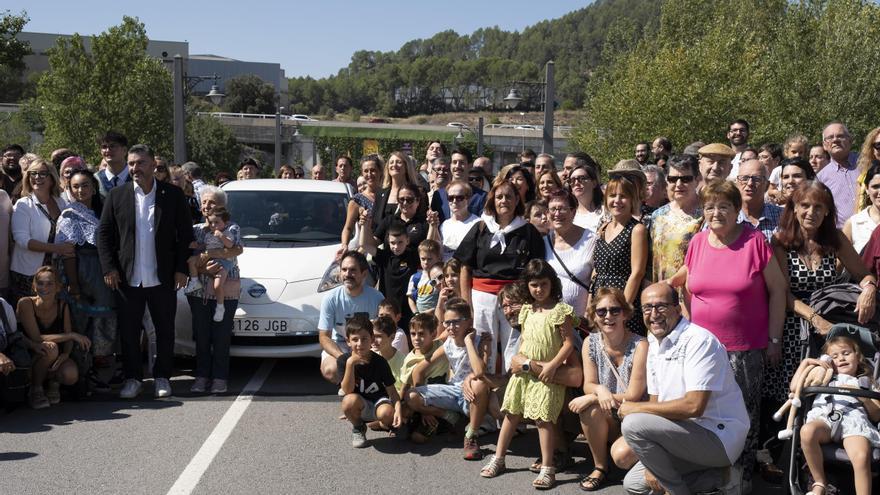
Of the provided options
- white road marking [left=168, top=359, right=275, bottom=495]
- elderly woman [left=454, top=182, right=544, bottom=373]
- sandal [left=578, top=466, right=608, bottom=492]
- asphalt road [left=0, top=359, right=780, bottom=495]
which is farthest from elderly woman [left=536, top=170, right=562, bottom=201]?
white road marking [left=168, top=359, right=275, bottom=495]

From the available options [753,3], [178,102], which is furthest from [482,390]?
[753,3]

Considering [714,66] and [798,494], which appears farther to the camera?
[714,66]

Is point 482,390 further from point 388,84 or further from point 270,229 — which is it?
point 388,84

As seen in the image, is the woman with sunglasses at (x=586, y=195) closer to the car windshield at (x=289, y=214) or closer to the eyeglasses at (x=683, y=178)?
the eyeglasses at (x=683, y=178)

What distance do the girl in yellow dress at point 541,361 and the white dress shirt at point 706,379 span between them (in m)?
0.88

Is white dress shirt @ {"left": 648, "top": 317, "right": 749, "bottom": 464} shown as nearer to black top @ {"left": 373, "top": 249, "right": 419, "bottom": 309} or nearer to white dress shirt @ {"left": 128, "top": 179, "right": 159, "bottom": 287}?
black top @ {"left": 373, "top": 249, "right": 419, "bottom": 309}

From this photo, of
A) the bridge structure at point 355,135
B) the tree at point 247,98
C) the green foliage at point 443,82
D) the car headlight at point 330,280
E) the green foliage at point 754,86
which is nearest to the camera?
the car headlight at point 330,280

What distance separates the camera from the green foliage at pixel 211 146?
52.0 meters

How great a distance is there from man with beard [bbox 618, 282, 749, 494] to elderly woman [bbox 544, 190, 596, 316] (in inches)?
53.7

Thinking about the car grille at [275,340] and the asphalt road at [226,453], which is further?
the car grille at [275,340]

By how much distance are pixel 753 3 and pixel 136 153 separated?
45.1 meters

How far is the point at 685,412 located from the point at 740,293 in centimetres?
92

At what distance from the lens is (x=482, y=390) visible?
607 cm

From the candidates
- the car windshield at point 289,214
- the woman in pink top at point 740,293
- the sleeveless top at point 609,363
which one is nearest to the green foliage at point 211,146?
the car windshield at point 289,214
